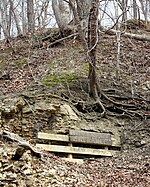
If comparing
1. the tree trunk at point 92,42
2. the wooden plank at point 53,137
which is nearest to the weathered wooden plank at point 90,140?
the wooden plank at point 53,137

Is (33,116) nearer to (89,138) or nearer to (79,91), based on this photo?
(89,138)

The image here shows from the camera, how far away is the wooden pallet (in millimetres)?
9406

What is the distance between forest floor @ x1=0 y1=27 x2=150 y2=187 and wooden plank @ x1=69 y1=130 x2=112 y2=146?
0.55 metres

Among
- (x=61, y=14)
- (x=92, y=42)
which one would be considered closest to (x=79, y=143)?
(x=92, y=42)

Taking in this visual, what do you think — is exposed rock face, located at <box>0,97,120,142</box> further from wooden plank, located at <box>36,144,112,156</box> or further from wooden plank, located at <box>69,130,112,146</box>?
wooden plank, located at <box>36,144,112,156</box>

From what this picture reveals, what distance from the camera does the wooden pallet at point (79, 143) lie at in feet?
30.9

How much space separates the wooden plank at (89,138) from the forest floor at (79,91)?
21.5 inches

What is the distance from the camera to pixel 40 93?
34.5ft

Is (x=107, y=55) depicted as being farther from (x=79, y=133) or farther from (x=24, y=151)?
(x=24, y=151)

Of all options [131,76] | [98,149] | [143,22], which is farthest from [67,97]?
[143,22]

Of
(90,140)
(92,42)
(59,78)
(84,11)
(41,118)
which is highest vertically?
(84,11)

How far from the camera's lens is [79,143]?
9781 millimetres

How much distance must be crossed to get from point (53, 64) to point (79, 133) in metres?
3.77

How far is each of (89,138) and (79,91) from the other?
1.83m
